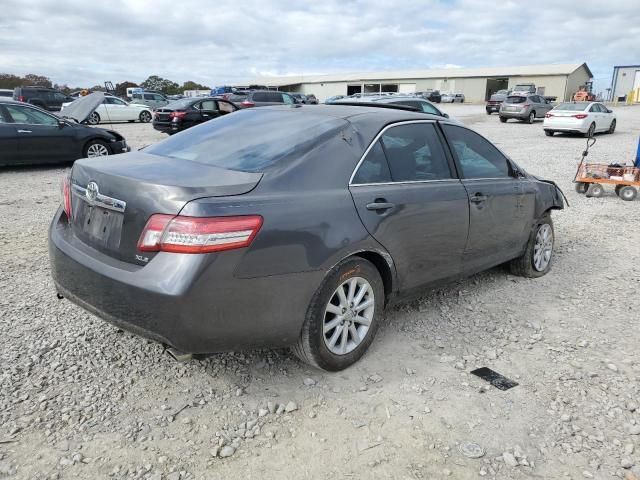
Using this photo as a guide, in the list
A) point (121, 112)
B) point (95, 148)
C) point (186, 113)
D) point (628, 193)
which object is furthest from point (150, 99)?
point (628, 193)

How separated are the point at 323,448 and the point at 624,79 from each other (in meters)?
74.4

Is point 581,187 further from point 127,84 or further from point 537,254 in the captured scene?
point 127,84

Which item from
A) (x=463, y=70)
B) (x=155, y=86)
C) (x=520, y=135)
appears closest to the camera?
(x=520, y=135)

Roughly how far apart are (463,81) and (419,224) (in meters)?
74.4

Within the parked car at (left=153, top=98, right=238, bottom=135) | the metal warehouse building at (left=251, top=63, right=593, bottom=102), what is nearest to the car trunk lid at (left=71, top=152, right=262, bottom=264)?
the parked car at (left=153, top=98, right=238, bottom=135)

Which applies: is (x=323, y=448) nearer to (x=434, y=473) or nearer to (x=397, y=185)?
(x=434, y=473)

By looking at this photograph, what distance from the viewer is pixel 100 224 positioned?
9.34ft

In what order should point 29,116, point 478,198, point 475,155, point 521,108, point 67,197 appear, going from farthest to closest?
point 521,108 < point 29,116 < point 475,155 < point 478,198 < point 67,197

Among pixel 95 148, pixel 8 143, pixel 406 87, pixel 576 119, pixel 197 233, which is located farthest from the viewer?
pixel 406 87

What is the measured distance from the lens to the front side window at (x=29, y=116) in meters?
10.4

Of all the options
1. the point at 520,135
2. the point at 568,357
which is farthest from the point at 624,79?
the point at 568,357

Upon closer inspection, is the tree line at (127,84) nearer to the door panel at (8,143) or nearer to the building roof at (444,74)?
the building roof at (444,74)

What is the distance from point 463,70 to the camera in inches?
3017

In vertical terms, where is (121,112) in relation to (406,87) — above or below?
below
